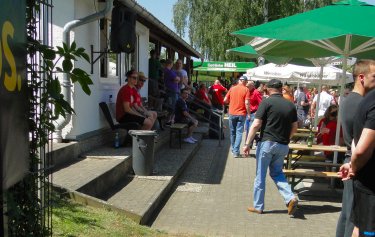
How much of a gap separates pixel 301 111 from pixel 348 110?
14539 mm

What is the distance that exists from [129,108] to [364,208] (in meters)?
6.35

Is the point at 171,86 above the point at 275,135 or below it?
above

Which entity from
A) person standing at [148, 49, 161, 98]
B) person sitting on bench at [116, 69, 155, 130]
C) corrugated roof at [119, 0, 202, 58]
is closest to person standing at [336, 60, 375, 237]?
person sitting on bench at [116, 69, 155, 130]

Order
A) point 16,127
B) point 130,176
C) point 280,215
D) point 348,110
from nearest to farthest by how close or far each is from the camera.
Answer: point 16,127, point 348,110, point 280,215, point 130,176

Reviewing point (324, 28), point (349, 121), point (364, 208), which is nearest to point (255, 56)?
point (324, 28)

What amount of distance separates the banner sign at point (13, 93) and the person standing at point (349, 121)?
2.25 metres

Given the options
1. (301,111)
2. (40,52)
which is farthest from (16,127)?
(301,111)

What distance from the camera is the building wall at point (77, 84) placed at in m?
7.72

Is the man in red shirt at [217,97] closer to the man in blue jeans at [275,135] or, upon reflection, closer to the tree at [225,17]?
the man in blue jeans at [275,135]

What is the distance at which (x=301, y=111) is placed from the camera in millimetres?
19000

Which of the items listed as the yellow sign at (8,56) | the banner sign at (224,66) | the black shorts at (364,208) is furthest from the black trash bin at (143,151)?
the banner sign at (224,66)

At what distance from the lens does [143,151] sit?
7.74m

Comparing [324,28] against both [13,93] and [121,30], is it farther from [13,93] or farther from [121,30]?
[13,93]

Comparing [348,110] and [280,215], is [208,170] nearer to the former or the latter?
[280,215]
